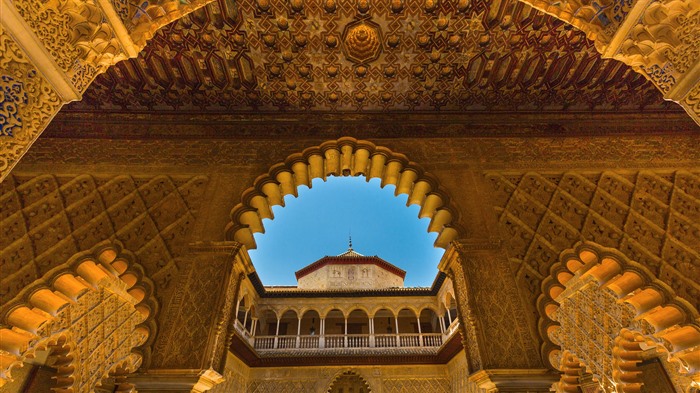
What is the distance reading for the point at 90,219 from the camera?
301 centimetres

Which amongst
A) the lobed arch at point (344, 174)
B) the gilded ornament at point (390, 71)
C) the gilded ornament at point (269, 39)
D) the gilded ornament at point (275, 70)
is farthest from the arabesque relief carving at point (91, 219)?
the gilded ornament at point (390, 71)

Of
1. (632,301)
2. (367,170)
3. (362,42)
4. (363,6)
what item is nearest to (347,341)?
(367,170)

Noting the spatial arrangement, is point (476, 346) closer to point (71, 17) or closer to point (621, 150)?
point (621, 150)

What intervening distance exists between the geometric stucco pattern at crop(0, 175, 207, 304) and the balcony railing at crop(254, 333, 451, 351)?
330 inches

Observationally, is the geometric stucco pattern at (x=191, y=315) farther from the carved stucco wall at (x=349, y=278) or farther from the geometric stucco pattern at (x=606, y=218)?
the carved stucco wall at (x=349, y=278)

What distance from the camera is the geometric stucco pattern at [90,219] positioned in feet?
8.90

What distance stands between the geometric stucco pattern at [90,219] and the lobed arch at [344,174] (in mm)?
488

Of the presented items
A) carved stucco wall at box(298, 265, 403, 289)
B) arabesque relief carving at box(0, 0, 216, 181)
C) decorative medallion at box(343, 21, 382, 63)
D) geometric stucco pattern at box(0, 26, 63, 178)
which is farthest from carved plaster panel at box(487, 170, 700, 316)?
carved stucco wall at box(298, 265, 403, 289)

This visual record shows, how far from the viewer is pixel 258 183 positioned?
3426mm

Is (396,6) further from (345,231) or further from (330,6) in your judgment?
(345,231)

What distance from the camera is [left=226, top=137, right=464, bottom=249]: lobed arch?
129 inches

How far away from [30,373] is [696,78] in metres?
8.92

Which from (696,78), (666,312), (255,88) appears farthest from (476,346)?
(255,88)

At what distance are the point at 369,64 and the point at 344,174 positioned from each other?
1.14 m
